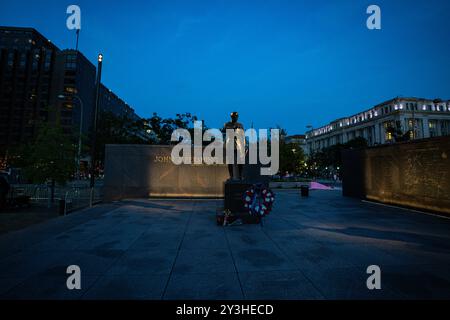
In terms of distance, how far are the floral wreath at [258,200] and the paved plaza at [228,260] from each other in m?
0.63

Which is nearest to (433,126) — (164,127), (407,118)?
(407,118)

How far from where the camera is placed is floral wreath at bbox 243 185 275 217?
8680 millimetres

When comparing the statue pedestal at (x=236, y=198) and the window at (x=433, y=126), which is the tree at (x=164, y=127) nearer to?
the statue pedestal at (x=236, y=198)

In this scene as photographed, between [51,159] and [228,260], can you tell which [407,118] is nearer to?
[228,260]

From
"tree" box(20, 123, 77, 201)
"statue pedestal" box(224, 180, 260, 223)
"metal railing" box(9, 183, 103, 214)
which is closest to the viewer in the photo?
"statue pedestal" box(224, 180, 260, 223)

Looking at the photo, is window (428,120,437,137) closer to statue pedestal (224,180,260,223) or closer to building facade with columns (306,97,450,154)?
building facade with columns (306,97,450,154)

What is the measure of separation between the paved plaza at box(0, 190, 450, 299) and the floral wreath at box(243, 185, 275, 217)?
0.63 m

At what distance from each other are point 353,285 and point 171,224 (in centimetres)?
680

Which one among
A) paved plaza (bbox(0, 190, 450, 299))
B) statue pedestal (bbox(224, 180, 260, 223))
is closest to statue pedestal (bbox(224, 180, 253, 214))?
statue pedestal (bbox(224, 180, 260, 223))

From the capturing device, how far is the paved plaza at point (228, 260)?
366cm

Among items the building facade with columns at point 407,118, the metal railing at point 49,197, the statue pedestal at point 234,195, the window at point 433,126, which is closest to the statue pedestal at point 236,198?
the statue pedestal at point 234,195
